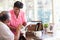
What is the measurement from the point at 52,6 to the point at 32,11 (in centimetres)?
53

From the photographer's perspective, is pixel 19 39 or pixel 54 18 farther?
pixel 54 18

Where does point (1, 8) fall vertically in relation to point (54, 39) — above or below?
above

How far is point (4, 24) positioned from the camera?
2.11m

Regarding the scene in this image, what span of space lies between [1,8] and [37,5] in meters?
0.93

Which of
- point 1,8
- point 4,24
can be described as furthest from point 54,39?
point 1,8

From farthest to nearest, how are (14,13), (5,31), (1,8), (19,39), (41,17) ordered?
(41,17) < (1,8) < (14,13) < (19,39) < (5,31)

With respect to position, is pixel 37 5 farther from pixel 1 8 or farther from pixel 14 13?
pixel 14 13

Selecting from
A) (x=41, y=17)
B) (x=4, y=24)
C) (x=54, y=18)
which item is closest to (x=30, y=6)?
(x=41, y=17)

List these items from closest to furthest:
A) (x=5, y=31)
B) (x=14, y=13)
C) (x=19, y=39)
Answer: (x=5, y=31), (x=19, y=39), (x=14, y=13)

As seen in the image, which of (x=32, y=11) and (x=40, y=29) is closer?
(x=40, y=29)

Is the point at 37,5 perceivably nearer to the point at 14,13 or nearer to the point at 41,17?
the point at 41,17

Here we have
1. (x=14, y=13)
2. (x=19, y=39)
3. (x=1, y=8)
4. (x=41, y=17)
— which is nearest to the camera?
(x=19, y=39)

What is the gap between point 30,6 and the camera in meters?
4.36

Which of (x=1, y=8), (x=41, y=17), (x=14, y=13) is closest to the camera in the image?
(x=14, y=13)
